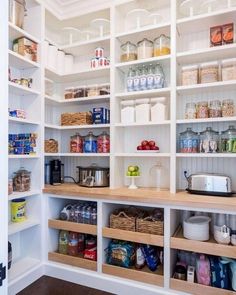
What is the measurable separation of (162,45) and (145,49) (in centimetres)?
15

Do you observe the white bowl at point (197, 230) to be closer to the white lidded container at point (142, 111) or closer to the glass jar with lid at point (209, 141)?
the glass jar with lid at point (209, 141)

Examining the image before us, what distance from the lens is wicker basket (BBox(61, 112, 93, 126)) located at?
7.64 ft

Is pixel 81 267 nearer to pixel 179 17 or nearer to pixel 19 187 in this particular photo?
pixel 19 187

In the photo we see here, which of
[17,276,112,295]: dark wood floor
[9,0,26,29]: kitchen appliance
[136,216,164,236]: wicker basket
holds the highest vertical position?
[9,0,26,29]: kitchen appliance

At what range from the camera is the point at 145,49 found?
212 centimetres

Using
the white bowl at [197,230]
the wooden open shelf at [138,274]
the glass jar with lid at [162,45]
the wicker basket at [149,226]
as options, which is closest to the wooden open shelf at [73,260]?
the wooden open shelf at [138,274]

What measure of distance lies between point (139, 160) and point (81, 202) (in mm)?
697

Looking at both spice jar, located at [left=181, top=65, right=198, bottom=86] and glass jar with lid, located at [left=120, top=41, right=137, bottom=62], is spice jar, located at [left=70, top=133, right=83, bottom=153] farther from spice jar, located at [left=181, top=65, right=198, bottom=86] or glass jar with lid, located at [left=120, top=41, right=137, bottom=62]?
spice jar, located at [left=181, top=65, right=198, bottom=86]

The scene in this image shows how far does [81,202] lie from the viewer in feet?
7.55

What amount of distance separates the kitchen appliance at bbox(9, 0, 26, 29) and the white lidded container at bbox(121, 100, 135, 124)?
111cm

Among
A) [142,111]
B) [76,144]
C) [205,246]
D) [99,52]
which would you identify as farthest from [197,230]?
[99,52]

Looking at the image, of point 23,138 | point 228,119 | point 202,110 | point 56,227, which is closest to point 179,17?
point 202,110

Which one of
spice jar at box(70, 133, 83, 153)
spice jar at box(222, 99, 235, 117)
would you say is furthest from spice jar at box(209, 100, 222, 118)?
spice jar at box(70, 133, 83, 153)

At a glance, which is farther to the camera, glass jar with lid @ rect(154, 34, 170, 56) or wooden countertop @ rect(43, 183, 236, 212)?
glass jar with lid @ rect(154, 34, 170, 56)
